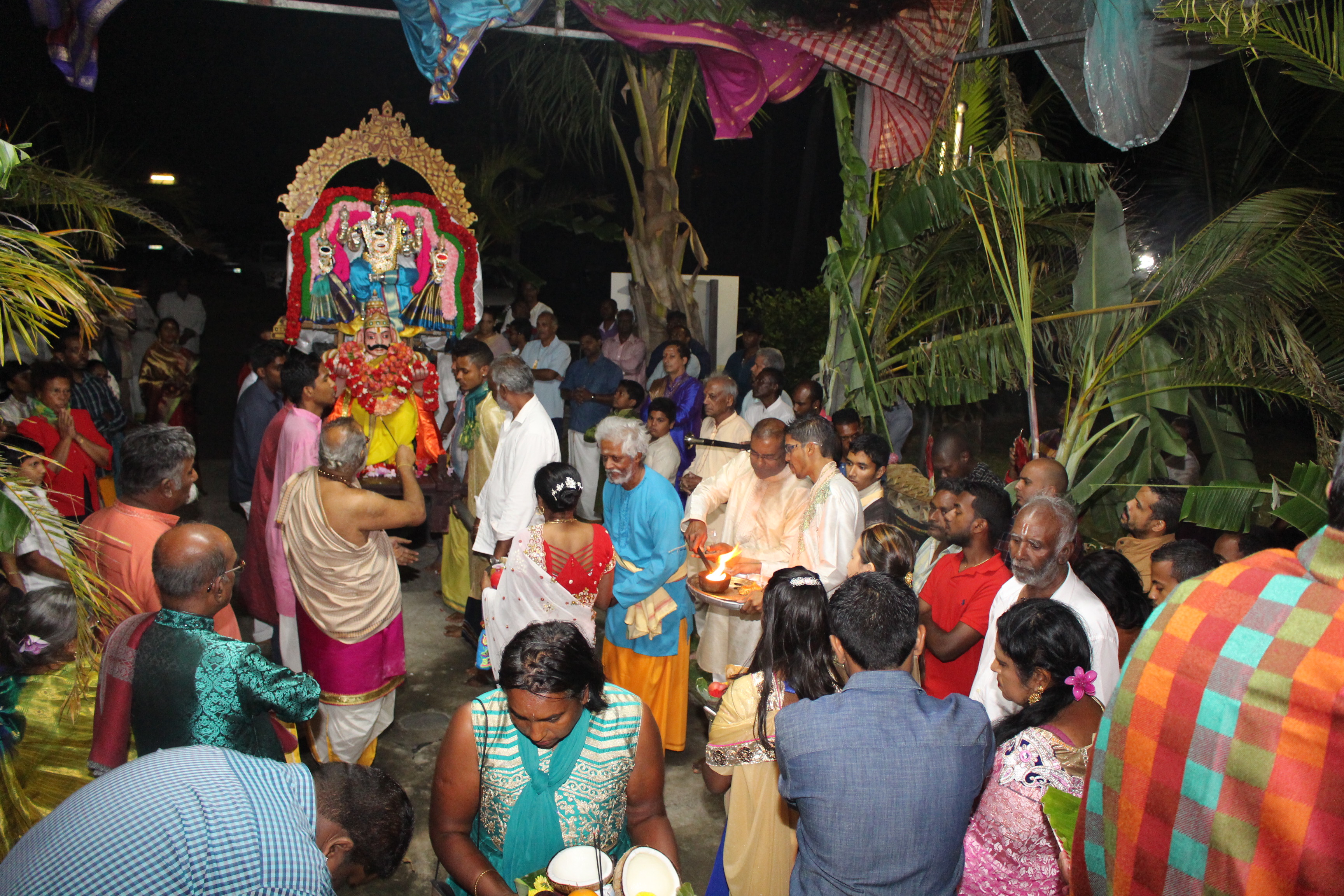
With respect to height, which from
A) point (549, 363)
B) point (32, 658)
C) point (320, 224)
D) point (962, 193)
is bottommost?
point (32, 658)

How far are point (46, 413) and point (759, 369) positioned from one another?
5480 millimetres

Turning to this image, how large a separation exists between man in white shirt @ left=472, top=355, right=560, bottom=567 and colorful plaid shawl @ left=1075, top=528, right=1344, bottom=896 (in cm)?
416

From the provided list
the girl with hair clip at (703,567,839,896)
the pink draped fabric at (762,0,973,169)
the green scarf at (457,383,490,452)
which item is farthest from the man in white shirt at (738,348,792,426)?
the girl with hair clip at (703,567,839,896)

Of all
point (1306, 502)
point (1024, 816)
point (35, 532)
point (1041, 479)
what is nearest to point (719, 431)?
point (1041, 479)

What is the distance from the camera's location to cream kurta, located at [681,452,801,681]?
5137mm

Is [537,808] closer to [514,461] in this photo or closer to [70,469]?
[514,461]

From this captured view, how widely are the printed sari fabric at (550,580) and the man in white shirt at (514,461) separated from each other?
84 centimetres

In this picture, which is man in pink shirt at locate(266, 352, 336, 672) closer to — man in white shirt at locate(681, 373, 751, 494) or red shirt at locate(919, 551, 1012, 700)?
man in white shirt at locate(681, 373, 751, 494)

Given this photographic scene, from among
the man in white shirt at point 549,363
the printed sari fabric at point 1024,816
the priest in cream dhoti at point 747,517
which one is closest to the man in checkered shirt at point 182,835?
the printed sari fabric at point 1024,816

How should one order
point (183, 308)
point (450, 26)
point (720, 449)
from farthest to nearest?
1. point (183, 308)
2. point (450, 26)
3. point (720, 449)

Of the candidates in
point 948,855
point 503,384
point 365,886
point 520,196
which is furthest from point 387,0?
point 948,855

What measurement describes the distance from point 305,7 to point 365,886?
6.10m

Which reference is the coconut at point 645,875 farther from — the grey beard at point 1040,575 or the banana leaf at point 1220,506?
the banana leaf at point 1220,506

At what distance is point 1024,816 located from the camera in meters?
2.43
